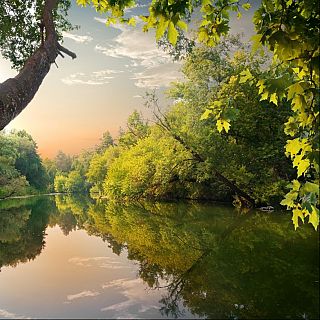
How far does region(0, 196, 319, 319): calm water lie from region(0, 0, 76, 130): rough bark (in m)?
3.42

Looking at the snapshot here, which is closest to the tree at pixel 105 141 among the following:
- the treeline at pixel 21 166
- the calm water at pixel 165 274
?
the treeline at pixel 21 166

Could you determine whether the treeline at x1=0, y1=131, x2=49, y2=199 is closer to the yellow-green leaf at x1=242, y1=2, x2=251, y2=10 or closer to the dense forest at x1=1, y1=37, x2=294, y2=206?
the dense forest at x1=1, y1=37, x2=294, y2=206

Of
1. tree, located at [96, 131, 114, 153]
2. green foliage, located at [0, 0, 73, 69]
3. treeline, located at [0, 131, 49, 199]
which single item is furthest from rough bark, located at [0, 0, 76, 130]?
tree, located at [96, 131, 114, 153]

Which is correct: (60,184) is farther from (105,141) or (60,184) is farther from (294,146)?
(294,146)

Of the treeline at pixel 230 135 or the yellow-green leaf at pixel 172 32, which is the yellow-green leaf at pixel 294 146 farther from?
the treeline at pixel 230 135

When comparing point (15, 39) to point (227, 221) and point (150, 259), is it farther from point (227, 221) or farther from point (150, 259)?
point (227, 221)

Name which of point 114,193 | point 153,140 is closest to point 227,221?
point 153,140

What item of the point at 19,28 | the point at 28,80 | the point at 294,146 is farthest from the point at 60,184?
the point at 294,146

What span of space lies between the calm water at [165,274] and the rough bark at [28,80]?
11.2ft

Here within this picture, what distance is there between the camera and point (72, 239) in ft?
48.6

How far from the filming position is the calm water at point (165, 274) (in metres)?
6.08

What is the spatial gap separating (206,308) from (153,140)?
33.3 m

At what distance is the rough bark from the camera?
514cm

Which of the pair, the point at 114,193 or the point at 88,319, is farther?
the point at 114,193
